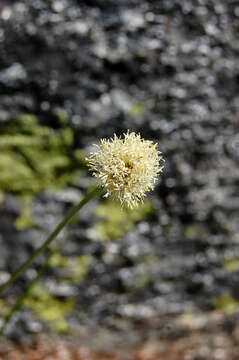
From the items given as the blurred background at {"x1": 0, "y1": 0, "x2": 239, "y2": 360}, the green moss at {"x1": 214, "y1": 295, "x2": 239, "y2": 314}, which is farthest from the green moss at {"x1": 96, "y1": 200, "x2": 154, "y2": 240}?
the green moss at {"x1": 214, "y1": 295, "x2": 239, "y2": 314}

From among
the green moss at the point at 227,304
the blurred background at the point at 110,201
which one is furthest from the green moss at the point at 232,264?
the green moss at the point at 227,304

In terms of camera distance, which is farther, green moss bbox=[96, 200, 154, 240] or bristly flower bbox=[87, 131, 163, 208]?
green moss bbox=[96, 200, 154, 240]

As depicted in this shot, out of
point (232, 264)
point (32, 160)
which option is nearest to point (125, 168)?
point (32, 160)

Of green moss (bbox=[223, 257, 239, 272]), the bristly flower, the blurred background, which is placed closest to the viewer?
the bristly flower

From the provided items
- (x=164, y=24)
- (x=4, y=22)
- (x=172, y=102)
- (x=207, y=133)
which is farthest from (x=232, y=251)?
(x=4, y=22)

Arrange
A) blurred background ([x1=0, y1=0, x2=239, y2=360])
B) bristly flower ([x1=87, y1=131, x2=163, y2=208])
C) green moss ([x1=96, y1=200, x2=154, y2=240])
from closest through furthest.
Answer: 1. bristly flower ([x1=87, y1=131, x2=163, y2=208])
2. blurred background ([x1=0, y1=0, x2=239, y2=360])
3. green moss ([x1=96, y1=200, x2=154, y2=240])

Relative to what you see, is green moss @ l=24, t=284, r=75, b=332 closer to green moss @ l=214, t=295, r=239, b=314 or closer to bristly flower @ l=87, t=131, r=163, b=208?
green moss @ l=214, t=295, r=239, b=314
